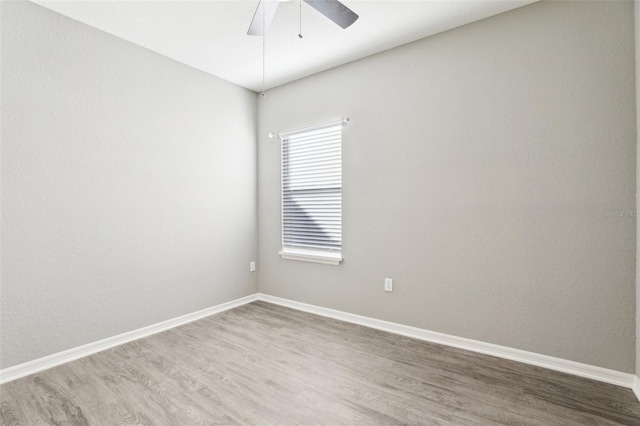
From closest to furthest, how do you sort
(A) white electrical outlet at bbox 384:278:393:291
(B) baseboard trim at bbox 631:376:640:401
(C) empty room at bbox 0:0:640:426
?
(B) baseboard trim at bbox 631:376:640:401 < (C) empty room at bbox 0:0:640:426 < (A) white electrical outlet at bbox 384:278:393:291

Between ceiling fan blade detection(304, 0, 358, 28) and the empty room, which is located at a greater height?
ceiling fan blade detection(304, 0, 358, 28)

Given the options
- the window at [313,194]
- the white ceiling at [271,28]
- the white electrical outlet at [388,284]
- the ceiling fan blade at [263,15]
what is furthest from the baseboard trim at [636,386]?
the ceiling fan blade at [263,15]

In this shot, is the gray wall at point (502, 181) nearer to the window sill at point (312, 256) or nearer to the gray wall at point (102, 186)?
the window sill at point (312, 256)

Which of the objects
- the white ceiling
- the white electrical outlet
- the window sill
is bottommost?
the white electrical outlet

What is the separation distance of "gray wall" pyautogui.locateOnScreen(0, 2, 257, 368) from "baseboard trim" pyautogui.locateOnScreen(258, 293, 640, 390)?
1.57m

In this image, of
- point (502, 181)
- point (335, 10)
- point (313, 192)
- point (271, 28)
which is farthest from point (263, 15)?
point (502, 181)

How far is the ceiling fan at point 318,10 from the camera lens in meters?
1.82

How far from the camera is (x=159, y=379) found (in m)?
2.11

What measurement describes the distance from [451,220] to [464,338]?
981mm

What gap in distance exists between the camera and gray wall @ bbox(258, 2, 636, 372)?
6.76 ft

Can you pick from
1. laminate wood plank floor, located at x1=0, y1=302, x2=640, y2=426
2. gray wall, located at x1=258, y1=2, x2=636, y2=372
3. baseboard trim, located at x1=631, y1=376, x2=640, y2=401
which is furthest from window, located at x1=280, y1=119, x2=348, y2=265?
baseboard trim, located at x1=631, y1=376, x2=640, y2=401

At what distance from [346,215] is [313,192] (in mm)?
510

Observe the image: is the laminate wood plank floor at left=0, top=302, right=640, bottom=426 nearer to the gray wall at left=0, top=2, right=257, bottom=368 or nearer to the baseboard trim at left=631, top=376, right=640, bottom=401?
the baseboard trim at left=631, top=376, right=640, bottom=401

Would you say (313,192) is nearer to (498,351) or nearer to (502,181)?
(502,181)
